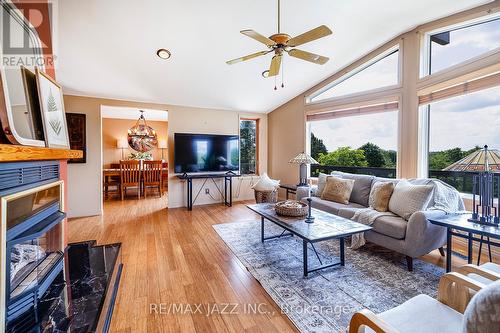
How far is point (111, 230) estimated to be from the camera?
354cm

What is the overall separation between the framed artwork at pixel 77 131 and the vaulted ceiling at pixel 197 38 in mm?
468

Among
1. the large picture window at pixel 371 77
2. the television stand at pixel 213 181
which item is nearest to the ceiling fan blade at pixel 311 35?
the large picture window at pixel 371 77

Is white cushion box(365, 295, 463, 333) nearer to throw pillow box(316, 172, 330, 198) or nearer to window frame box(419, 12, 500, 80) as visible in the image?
throw pillow box(316, 172, 330, 198)

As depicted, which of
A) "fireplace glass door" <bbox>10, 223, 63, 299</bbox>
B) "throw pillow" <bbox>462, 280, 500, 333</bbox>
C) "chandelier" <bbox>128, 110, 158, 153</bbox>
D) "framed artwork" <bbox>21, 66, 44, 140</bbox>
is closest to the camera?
"throw pillow" <bbox>462, 280, 500, 333</bbox>

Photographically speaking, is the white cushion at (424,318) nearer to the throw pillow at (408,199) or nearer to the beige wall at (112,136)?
the throw pillow at (408,199)

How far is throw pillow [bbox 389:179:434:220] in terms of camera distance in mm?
2453

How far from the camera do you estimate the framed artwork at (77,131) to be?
4.14 meters

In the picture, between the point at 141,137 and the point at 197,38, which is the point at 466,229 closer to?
the point at 197,38

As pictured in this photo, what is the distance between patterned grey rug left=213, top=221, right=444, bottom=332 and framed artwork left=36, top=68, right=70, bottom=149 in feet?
6.89

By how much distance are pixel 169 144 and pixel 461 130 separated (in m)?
5.01

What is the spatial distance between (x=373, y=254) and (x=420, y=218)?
72 cm

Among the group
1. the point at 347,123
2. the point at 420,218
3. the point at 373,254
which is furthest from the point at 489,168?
the point at 347,123

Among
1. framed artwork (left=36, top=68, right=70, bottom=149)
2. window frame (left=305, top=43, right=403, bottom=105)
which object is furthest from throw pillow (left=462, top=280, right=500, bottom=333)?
window frame (left=305, top=43, right=403, bottom=105)

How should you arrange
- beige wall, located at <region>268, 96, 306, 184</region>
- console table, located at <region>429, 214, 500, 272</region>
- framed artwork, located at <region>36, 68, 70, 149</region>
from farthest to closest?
1. beige wall, located at <region>268, 96, 306, 184</region>
2. console table, located at <region>429, 214, 500, 272</region>
3. framed artwork, located at <region>36, 68, 70, 149</region>
